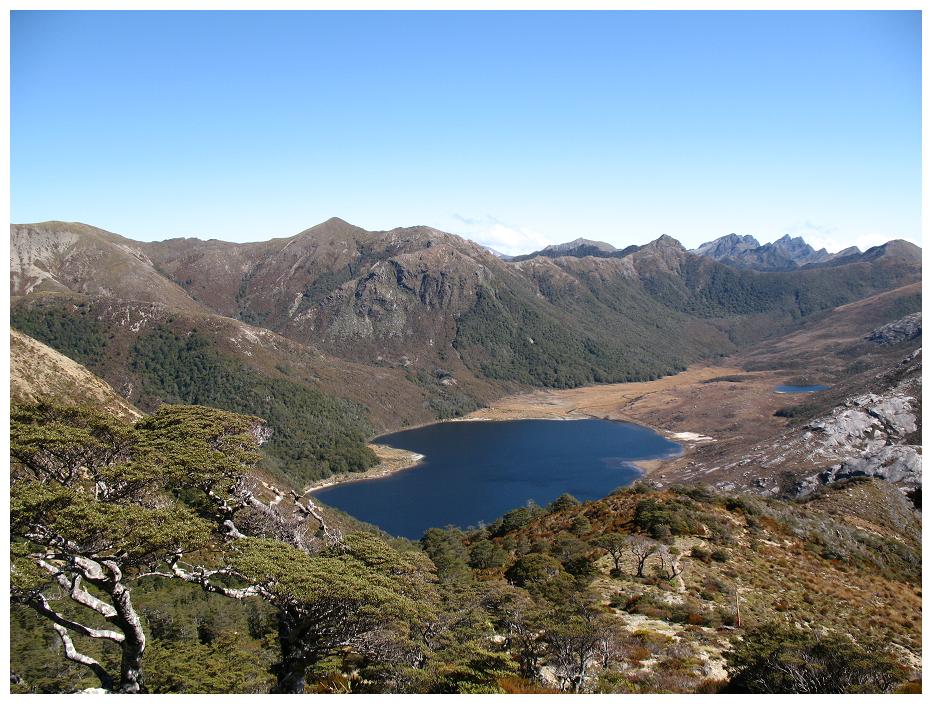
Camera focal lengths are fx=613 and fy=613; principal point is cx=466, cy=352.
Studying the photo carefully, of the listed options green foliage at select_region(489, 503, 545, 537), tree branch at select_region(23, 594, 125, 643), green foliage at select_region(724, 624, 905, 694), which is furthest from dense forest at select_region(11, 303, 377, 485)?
tree branch at select_region(23, 594, 125, 643)

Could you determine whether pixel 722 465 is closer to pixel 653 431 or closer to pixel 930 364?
pixel 653 431

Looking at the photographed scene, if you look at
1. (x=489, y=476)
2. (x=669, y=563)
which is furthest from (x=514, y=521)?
(x=489, y=476)

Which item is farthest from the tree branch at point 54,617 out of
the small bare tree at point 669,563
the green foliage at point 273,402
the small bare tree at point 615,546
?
the green foliage at point 273,402

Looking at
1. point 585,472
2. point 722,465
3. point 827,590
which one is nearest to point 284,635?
point 827,590

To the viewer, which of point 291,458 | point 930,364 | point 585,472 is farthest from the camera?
point 291,458

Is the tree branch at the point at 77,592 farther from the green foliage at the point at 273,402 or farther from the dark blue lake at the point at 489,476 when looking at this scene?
the green foliage at the point at 273,402

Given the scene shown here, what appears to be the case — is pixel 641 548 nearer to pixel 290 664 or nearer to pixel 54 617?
pixel 290 664
